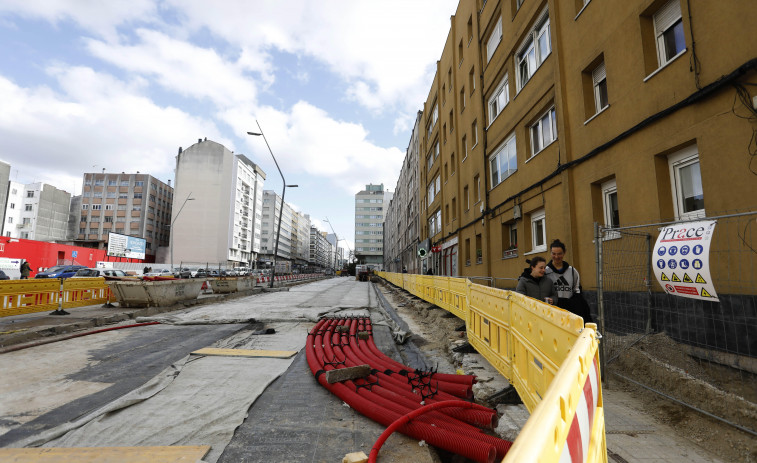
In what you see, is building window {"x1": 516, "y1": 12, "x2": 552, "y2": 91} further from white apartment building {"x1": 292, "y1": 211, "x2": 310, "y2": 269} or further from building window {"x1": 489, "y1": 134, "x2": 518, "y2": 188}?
white apartment building {"x1": 292, "y1": 211, "x2": 310, "y2": 269}

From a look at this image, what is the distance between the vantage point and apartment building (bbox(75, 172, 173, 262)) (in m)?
A: 76.3

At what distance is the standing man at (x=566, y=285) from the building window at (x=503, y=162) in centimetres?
Answer: 812

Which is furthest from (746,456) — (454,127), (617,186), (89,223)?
(89,223)

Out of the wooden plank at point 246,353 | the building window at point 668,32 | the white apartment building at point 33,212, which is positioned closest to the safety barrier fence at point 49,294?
the wooden plank at point 246,353

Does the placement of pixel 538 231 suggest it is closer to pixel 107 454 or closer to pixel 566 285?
pixel 566 285

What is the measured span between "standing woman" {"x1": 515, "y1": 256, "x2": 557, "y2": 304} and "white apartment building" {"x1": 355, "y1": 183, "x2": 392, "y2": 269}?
10675 centimetres

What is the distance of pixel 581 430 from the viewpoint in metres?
1.21

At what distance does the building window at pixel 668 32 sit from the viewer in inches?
238

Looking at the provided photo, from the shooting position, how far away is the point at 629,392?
4156 millimetres

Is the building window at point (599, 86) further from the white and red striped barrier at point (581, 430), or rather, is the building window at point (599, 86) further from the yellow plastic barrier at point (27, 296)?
the yellow plastic barrier at point (27, 296)

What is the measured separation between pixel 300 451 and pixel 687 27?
784 centimetres

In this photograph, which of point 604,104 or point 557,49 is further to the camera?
point 557,49

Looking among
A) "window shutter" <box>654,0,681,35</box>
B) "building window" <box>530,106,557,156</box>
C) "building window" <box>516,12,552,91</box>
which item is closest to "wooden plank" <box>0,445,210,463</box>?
"window shutter" <box>654,0,681,35</box>

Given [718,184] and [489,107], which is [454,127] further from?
[718,184]
